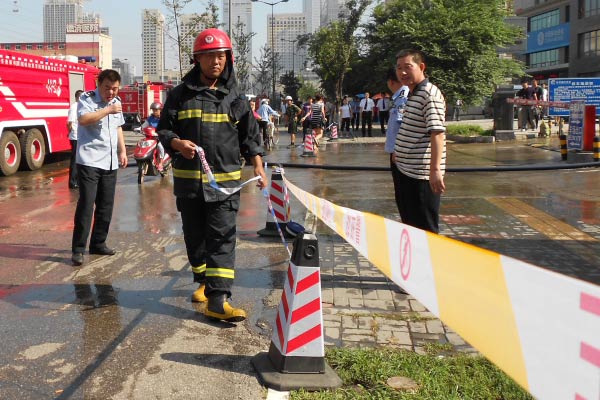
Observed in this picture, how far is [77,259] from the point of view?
19.7ft

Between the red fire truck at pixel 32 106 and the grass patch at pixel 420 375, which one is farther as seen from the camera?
the red fire truck at pixel 32 106

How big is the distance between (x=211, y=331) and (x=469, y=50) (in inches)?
1086

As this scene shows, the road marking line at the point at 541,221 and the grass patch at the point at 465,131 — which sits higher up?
the grass patch at the point at 465,131

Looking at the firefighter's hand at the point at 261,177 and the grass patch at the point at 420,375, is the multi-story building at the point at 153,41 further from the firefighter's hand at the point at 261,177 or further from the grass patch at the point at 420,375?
the grass patch at the point at 420,375

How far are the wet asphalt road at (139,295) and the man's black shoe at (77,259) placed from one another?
0.07 metres

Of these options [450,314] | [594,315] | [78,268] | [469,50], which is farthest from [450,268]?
[469,50]

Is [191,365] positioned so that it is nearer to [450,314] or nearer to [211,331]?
[211,331]

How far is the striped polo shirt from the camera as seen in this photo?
4688 millimetres

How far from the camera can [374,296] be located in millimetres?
4953

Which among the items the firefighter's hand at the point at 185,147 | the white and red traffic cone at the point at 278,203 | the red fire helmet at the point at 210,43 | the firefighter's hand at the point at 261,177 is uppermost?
the red fire helmet at the point at 210,43

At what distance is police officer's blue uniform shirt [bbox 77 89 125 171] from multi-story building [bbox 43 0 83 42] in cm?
14720

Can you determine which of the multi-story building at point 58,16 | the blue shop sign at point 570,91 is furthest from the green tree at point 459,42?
the multi-story building at point 58,16

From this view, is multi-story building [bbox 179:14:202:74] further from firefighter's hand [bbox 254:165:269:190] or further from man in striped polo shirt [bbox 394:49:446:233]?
firefighter's hand [bbox 254:165:269:190]

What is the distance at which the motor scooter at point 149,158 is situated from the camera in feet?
40.8
